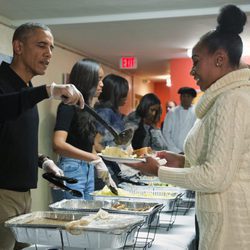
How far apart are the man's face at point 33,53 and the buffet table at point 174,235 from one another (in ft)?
1.90

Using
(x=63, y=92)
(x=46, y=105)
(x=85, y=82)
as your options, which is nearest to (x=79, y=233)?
(x=63, y=92)

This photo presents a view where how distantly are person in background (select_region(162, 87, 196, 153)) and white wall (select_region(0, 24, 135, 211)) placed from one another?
119 centimetres

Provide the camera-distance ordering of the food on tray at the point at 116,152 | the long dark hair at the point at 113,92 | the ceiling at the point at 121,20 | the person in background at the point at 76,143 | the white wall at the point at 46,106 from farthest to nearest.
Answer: the white wall at the point at 46,106, the ceiling at the point at 121,20, the long dark hair at the point at 113,92, the person in background at the point at 76,143, the food on tray at the point at 116,152

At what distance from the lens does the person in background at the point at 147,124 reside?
3057mm

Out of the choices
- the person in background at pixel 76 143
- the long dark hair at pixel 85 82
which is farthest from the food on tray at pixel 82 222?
the long dark hair at pixel 85 82

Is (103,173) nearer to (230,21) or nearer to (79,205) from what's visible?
(79,205)

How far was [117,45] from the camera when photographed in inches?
165

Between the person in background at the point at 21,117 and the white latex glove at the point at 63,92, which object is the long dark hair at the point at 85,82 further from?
the white latex glove at the point at 63,92

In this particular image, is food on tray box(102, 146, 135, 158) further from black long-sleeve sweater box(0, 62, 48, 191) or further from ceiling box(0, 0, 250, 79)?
ceiling box(0, 0, 250, 79)

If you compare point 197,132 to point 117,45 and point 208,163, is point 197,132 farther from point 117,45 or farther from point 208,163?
point 117,45

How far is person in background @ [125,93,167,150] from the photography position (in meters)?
3.06

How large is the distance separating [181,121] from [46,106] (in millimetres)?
1411

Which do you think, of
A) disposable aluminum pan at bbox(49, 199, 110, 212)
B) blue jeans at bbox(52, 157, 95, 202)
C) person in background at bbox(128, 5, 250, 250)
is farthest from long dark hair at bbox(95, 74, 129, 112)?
person in background at bbox(128, 5, 250, 250)

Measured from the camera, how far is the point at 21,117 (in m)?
1.28
